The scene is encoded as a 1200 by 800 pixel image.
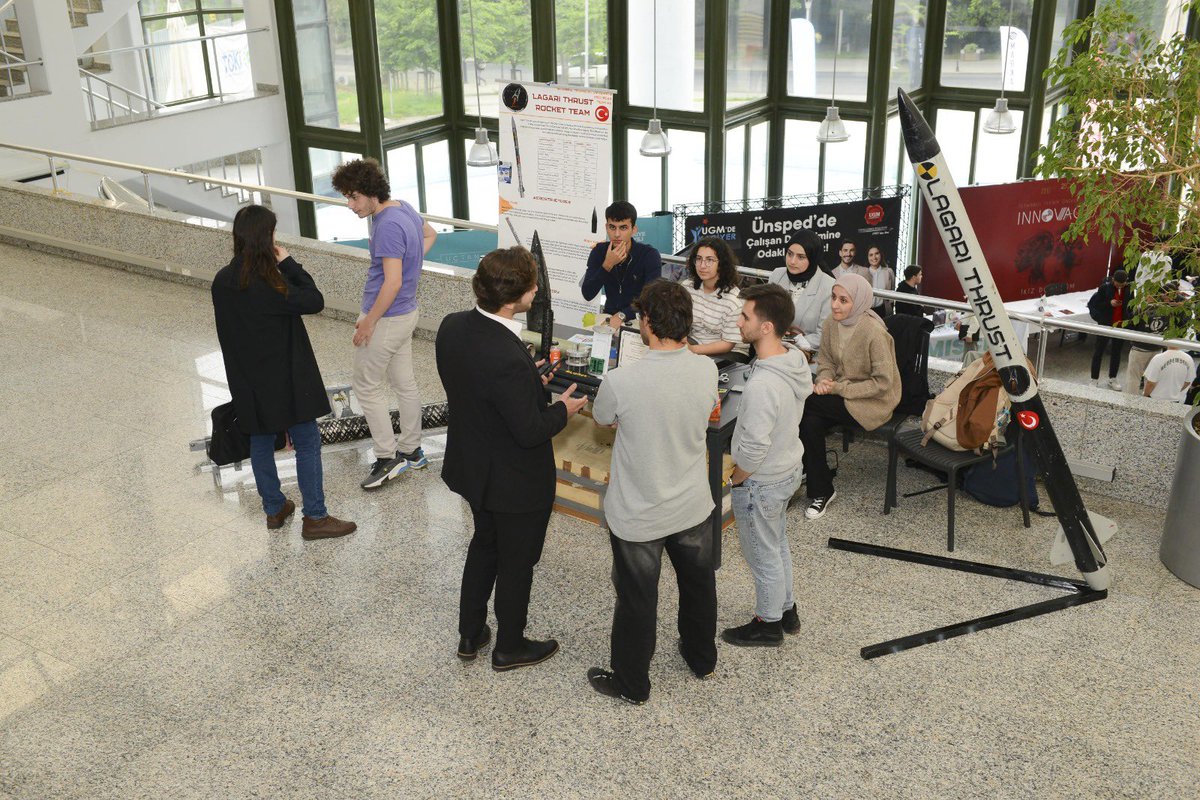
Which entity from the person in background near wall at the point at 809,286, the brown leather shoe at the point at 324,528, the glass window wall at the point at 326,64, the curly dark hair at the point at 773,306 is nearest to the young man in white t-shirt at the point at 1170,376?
the person in background near wall at the point at 809,286

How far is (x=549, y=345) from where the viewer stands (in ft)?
16.3

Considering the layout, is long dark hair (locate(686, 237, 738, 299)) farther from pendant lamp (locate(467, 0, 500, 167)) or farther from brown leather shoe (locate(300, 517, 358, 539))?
pendant lamp (locate(467, 0, 500, 167))

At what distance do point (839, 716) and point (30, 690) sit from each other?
113 inches

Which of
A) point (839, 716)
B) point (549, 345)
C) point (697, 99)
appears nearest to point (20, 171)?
point (697, 99)

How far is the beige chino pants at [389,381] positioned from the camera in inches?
205

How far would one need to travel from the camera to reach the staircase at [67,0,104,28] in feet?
45.2

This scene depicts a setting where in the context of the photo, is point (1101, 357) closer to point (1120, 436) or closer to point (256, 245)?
point (1120, 436)

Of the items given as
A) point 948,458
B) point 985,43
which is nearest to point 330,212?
point 985,43

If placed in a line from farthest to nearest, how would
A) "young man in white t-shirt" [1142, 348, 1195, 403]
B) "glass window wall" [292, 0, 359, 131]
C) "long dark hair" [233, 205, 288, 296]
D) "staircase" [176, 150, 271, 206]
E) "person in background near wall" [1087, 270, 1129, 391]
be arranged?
"staircase" [176, 150, 271, 206], "glass window wall" [292, 0, 359, 131], "person in background near wall" [1087, 270, 1129, 391], "young man in white t-shirt" [1142, 348, 1195, 403], "long dark hair" [233, 205, 288, 296]

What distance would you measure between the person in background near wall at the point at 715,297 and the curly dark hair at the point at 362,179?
4.75 feet

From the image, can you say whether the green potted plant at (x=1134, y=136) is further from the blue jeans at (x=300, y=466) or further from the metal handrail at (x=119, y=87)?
the metal handrail at (x=119, y=87)

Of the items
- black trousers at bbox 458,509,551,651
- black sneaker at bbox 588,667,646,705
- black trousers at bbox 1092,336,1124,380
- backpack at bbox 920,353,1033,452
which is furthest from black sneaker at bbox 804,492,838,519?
black trousers at bbox 1092,336,1124,380

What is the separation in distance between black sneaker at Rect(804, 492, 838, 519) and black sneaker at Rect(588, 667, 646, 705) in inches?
59.9

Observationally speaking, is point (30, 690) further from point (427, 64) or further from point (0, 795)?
point (427, 64)
